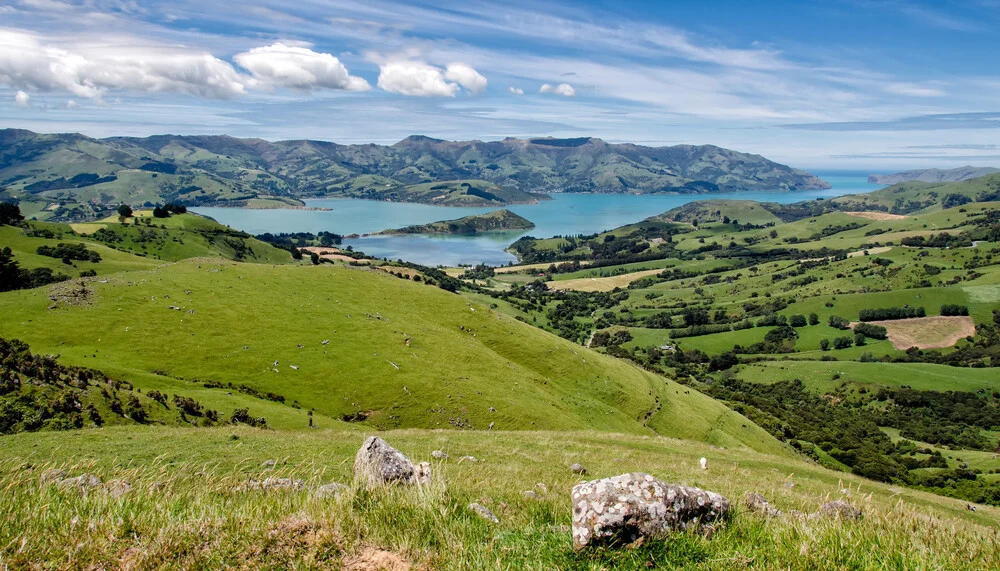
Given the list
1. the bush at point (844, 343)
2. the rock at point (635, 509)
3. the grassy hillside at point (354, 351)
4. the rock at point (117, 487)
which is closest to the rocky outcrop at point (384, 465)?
the rock at point (117, 487)

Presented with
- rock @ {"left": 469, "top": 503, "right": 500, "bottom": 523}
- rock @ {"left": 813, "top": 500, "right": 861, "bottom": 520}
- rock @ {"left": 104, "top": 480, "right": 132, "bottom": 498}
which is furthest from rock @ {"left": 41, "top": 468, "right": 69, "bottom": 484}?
rock @ {"left": 813, "top": 500, "right": 861, "bottom": 520}

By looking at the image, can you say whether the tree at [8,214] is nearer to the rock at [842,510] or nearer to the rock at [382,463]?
the rock at [382,463]

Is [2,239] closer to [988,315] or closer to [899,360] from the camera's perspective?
[899,360]

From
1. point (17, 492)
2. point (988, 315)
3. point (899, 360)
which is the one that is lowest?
point (899, 360)

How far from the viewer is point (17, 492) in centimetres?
607

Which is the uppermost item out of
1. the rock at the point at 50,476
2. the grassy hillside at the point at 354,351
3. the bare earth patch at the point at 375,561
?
the bare earth patch at the point at 375,561

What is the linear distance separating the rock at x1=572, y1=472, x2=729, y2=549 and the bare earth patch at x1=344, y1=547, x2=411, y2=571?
6.58 feet

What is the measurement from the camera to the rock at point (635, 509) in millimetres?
5996

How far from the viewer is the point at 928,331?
18975 cm

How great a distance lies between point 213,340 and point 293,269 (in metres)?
23.0

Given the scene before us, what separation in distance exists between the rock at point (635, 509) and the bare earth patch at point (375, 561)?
79.0 inches

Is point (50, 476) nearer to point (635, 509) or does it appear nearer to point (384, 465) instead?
point (384, 465)

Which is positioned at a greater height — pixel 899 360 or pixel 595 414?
pixel 595 414

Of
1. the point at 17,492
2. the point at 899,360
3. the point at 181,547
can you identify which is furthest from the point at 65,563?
the point at 899,360
